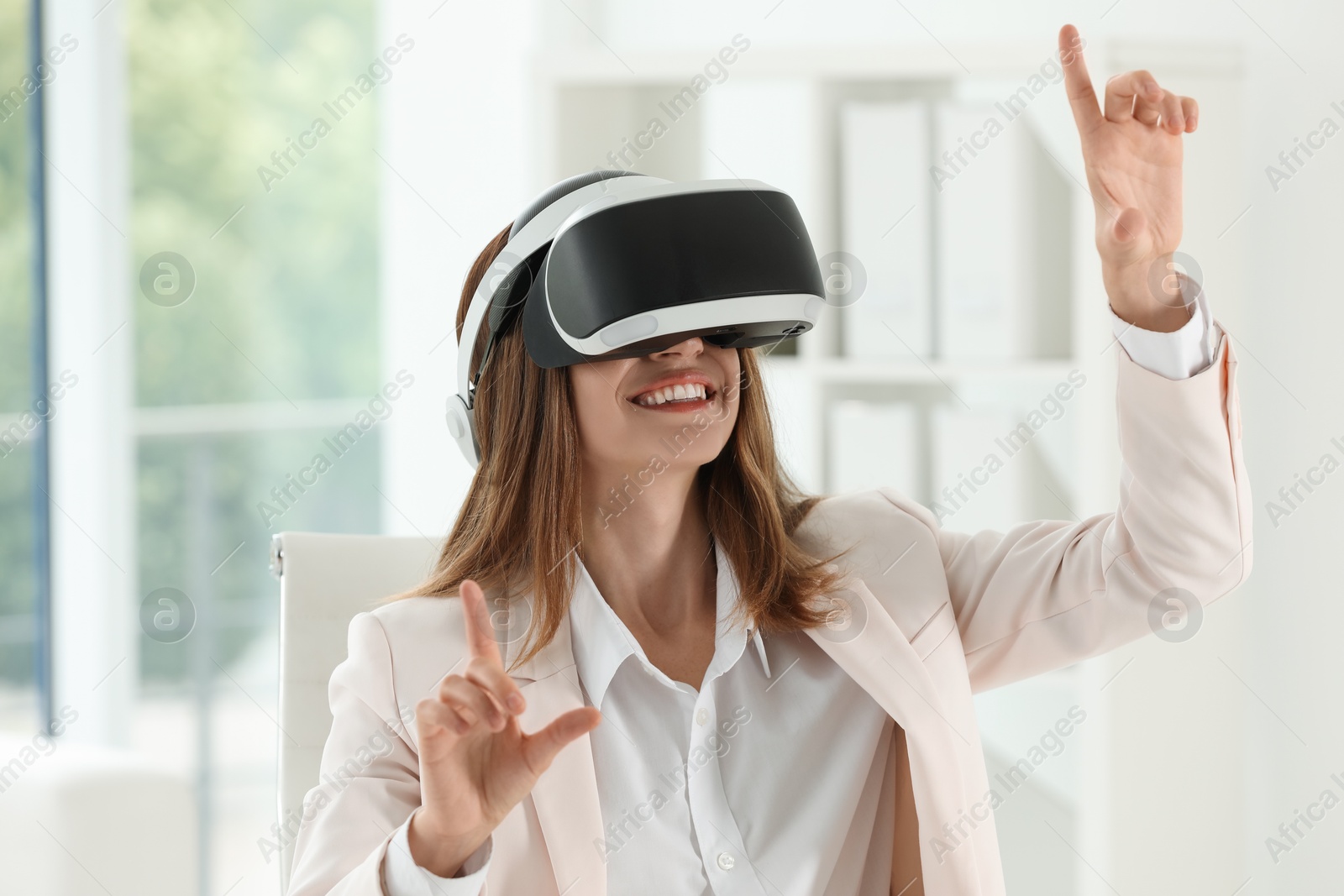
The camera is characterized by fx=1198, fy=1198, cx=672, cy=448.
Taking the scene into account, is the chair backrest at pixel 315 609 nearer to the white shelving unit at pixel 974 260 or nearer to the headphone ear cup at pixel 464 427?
the headphone ear cup at pixel 464 427

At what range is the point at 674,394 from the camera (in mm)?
1156

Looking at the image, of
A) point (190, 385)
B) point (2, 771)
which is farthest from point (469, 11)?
point (2, 771)

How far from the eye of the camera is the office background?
1625 millimetres

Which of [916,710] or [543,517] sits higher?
[543,517]

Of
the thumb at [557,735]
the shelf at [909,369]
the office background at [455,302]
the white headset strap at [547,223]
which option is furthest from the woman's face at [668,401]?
the shelf at [909,369]

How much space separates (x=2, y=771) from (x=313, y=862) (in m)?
0.66

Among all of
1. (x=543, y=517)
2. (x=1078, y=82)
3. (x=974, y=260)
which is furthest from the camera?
(x=974, y=260)

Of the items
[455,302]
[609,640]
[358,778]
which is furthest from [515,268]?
[455,302]

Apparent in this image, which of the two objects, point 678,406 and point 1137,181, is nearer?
point 1137,181

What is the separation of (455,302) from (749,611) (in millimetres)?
2233

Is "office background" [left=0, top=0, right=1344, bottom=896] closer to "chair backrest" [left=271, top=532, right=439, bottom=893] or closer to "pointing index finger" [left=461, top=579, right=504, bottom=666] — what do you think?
"chair backrest" [left=271, top=532, right=439, bottom=893]

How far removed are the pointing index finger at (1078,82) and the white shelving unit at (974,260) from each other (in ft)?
2.56

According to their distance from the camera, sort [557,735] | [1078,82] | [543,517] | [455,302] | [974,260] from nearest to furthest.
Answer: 1. [557,735]
2. [1078,82]
3. [543,517]
4. [974,260]
5. [455,302]

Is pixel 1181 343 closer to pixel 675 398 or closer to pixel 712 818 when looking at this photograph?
pixel 675 398
